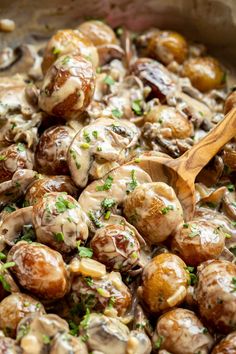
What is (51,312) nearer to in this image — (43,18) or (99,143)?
(99,143)

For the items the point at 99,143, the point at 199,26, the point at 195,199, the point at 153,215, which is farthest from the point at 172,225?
the point at 199,26

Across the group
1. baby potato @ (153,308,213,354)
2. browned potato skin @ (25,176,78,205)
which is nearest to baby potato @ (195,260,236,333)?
baby potato @ (153,308,213,354)

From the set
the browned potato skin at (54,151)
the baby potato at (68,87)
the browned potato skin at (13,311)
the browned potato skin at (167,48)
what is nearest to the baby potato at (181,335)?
the browned potato skin at (13,311)

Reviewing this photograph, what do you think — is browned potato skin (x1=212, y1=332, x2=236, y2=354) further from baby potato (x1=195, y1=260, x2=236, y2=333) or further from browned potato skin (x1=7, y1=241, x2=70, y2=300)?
browned potato skin (x1=7, y1=241, x2=70, y2=300)

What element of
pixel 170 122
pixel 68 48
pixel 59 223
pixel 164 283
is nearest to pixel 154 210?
pixel 164 283

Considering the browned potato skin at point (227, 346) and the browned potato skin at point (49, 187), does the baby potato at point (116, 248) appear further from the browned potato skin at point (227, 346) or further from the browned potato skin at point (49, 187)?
the browned potato skin at point (227, 346)
